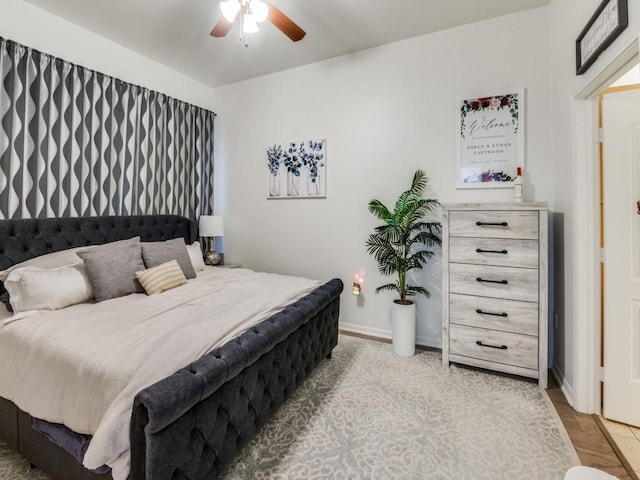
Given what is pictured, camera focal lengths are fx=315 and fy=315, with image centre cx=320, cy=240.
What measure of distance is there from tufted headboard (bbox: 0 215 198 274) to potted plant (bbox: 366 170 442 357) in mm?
2271

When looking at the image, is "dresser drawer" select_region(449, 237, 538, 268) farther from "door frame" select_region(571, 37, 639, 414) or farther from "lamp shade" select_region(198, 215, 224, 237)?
"lamp shade" select_region(198, 215, 224, 237)

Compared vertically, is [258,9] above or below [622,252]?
above

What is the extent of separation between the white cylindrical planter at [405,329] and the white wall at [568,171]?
1.10m

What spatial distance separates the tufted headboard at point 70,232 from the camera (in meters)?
2.32

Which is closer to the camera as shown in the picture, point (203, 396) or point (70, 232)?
point (203, 396)

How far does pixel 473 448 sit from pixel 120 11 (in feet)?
13.4

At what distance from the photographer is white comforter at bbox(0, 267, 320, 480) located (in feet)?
3.91

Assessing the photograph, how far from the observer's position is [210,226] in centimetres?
381

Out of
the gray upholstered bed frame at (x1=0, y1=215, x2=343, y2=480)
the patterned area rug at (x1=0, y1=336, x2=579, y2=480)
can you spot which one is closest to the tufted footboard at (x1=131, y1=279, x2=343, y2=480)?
the gray upholstered bed frame at (x1=0, y1=215, x2=343, y2=480)

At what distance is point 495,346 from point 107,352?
101 inches

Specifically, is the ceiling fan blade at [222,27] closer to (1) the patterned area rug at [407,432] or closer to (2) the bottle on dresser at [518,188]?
(2) the bottle on dresser at [518,188]

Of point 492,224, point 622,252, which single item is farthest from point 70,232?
point 622,252

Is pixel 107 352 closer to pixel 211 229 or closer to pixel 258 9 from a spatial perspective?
pixel 258 9

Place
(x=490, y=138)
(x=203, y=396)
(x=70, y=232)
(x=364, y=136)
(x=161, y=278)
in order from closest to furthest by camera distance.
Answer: (x=203, y=396)
(x=161, y=278)
(x=70, y=232)
(x=490, y=138)
(x=364, y=136)
